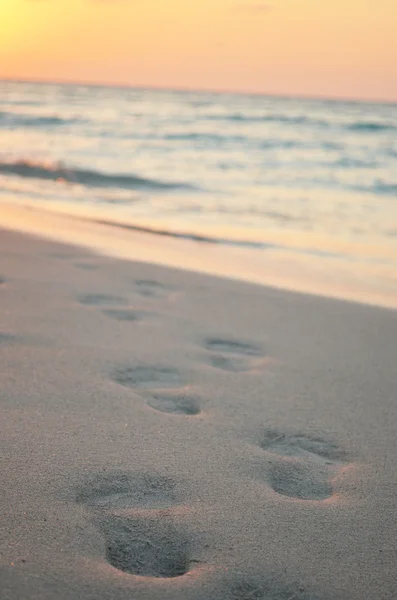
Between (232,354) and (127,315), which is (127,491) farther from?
(127,315)

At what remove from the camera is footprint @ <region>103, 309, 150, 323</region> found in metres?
3.25

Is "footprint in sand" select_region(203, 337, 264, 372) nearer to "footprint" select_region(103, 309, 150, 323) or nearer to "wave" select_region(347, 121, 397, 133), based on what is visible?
"footprint" select_region(103, 309, 150, 323)

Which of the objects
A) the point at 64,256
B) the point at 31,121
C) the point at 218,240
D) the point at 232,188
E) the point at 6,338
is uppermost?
the point at 6,338

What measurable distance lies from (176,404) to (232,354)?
23.8 inches

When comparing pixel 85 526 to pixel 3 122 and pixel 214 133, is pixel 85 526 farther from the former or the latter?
pixel 3 122

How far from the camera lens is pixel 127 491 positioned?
71.8 inches

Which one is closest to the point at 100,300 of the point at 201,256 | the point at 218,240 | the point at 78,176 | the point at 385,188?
the point at 201,256

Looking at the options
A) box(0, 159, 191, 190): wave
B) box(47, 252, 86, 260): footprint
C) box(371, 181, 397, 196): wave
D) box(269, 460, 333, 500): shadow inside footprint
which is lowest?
box(0, 159, 191, 190): wave

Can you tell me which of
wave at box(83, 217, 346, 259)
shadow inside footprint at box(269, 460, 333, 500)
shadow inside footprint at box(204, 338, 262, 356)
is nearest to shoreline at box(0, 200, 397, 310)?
wave at box(83, 217, 346, 259)

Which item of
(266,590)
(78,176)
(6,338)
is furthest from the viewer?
(78,176)

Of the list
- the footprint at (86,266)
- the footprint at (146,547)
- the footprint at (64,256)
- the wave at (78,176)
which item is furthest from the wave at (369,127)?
the footprint at (146,547)

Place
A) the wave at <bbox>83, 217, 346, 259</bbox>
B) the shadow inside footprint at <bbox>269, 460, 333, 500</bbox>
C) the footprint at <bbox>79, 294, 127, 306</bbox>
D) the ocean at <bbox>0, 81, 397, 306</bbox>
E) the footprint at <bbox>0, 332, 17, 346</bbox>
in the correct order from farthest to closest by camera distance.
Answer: the ocean at <bbox>0, 81, 397, 306</bbox>, the wave at <bbox>83, 217, 346, 259</bbox>, the footprint at <bbox>79, 294, 127, 306</bbox>, the footprint at <bbox>0, 332, 17, 346</bbox>, the shadow inside footprint at <bbox>269, 460, 333, 500</bbox>

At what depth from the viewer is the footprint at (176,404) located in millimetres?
2348

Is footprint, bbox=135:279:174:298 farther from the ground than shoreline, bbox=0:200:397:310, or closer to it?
farther from the ground
